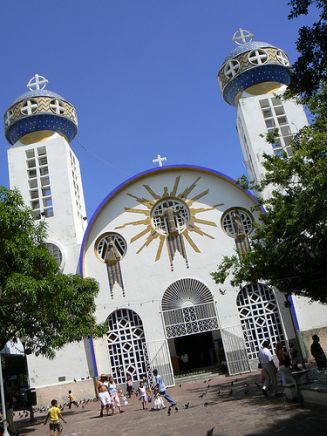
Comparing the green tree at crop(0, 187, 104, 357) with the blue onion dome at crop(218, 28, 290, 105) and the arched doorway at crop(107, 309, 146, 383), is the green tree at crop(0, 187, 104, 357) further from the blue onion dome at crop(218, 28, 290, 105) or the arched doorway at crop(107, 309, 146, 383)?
the blue onion dome at crop(218, 28, 290, 105)

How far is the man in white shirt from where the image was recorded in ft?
38.0

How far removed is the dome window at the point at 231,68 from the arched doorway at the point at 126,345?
1338 centimetres

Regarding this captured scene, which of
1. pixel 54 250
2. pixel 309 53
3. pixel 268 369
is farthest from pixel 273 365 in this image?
pixel 54 250

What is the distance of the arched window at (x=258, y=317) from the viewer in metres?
21.0

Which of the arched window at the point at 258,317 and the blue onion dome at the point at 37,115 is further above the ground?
the blue onion dome at the point at 37,115

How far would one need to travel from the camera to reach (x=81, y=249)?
2247 cm

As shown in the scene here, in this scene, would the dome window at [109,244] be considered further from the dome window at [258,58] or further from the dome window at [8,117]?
the dome window at [258,58]

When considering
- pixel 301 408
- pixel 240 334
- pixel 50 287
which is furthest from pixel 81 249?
pixel 301 408

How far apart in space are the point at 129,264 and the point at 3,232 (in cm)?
1106

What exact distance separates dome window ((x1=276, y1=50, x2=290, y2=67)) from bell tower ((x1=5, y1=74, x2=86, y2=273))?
1168cm

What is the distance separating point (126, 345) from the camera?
2150 centimetres

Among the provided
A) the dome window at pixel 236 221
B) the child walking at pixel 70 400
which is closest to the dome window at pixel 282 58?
the dome window at pixel 236 221

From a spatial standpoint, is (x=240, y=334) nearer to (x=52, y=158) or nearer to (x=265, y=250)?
(x=265, y=250)

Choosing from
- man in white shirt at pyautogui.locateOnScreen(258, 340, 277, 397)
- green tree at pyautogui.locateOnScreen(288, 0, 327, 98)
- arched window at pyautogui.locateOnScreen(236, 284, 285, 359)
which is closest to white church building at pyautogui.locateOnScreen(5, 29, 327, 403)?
arched window at pyautogui.locateOnScreen(236, 284, 285, 359)
